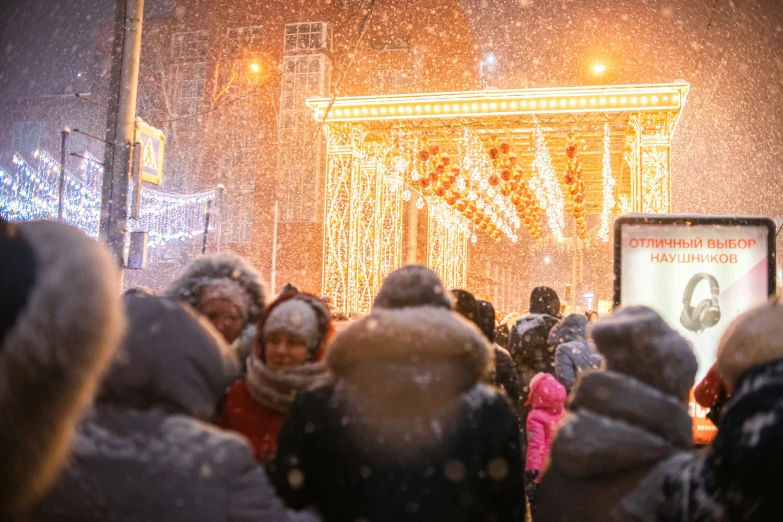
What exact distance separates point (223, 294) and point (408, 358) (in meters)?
1.56

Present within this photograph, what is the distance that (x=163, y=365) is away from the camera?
5.34 feet

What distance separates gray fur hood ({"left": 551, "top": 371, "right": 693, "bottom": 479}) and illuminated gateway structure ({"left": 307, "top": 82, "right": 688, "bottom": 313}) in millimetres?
11767

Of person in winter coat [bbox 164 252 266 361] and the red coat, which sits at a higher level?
person in winter coat [bbox 164 252 266 361]

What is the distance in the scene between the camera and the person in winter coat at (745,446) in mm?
1613

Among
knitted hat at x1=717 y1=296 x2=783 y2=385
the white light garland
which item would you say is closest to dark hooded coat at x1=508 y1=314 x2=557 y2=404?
knitted hat at x1=717 y1=296 x2=783 y2=385

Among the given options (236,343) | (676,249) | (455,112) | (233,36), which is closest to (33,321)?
(236,343)

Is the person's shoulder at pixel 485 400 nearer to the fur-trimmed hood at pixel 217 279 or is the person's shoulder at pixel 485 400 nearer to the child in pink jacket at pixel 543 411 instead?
the fur-trimmed hood at pixel 217 279

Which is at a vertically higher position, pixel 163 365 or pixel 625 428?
pixel 163 365

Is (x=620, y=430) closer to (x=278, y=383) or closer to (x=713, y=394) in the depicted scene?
(x=278, y=383)

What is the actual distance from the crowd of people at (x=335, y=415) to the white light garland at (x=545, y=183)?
1372cm

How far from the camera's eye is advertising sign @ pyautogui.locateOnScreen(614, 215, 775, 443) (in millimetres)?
4125

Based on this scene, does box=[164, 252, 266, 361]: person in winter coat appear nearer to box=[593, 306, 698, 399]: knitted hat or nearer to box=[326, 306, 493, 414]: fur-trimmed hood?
box=[326, 306, 493, 414]: fur-trimmed hood

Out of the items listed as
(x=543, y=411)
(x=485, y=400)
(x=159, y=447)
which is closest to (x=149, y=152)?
(x=543, y=411)

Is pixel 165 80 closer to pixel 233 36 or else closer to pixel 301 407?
pixel 233 36
